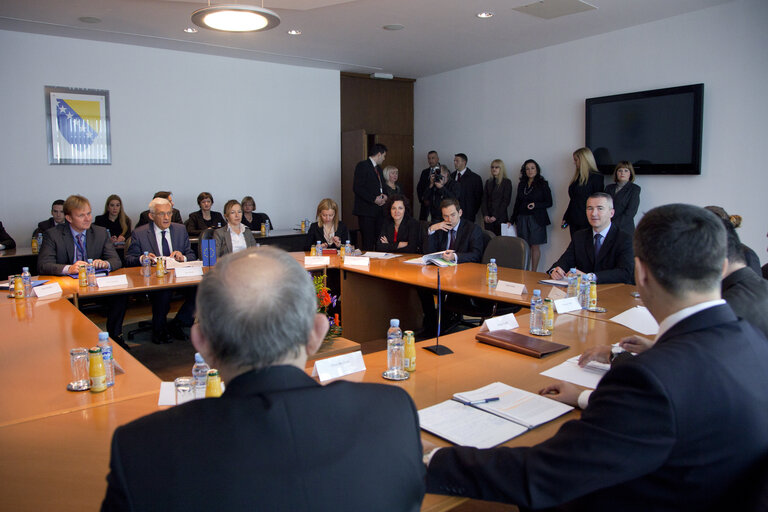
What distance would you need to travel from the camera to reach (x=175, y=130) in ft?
26.1

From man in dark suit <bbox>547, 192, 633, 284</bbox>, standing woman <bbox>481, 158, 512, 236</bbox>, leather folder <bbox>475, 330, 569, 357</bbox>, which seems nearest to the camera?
leather folder <bbox>475, 330, 569, 357</bbox>

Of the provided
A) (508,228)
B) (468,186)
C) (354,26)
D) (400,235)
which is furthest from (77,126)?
(508,228)

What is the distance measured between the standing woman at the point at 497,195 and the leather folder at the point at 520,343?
5.94 metres

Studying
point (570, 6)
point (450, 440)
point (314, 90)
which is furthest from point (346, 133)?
point (450, 440)

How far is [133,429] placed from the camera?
938mm

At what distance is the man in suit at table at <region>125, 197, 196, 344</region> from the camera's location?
5086 millimetres

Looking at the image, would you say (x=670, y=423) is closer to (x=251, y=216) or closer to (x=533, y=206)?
(x=533, y=206)

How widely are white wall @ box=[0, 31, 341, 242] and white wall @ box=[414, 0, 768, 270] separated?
7.68ft

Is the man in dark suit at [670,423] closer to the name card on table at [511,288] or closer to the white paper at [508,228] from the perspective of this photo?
the name card on table at [511,288]

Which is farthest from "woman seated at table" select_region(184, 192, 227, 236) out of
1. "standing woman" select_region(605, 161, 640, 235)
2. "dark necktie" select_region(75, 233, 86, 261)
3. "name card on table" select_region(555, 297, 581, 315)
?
"name card on table" select_region(555, 297, 581, 315)

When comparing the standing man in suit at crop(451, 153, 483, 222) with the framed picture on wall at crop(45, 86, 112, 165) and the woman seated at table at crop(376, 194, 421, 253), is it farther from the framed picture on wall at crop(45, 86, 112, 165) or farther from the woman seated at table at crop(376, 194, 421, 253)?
the framed picture on wall at crop(45, 86, 112, 165)

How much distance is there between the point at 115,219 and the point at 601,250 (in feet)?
19.0

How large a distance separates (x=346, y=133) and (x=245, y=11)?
5866 millimetres

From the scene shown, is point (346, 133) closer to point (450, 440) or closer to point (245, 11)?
point (245, 11)
